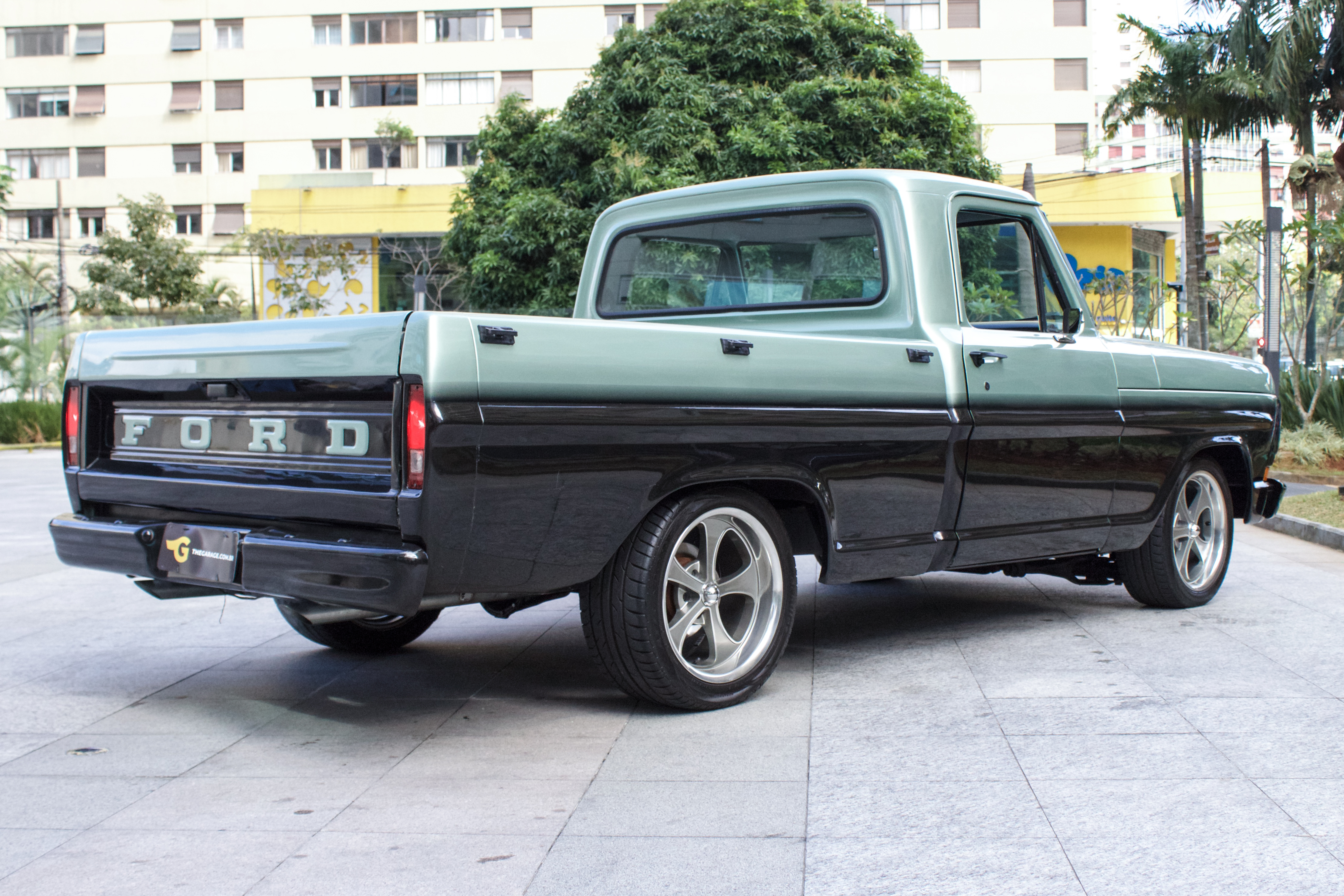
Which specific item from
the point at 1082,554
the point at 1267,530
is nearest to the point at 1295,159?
the point at 1267,530

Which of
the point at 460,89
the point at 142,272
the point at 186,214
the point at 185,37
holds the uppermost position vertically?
the point at 185,37

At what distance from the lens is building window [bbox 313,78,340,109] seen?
5097 centimetres

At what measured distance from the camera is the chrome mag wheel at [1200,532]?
6379 millimetres

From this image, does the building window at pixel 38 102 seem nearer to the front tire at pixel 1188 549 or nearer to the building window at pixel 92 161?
the building window at pixel 92 161

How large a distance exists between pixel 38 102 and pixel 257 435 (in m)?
58.8

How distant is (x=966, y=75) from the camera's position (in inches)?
1829

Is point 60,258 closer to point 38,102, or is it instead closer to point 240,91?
point 240,91

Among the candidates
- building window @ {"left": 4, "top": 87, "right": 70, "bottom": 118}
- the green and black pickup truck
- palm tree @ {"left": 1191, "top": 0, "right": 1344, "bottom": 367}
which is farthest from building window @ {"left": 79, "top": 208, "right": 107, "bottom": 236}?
the green and black pickup truck

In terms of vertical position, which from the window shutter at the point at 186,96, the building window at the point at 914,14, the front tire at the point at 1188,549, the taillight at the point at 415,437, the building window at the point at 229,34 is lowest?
the front tire at the point at 1188,549

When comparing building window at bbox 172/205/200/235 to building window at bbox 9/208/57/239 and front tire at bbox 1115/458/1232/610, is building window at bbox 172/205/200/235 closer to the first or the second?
building window at bbox 9/208/57/239

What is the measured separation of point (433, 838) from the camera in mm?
3229

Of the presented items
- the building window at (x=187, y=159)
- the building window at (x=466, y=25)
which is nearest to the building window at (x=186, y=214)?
the building window at (x=187, y=159)

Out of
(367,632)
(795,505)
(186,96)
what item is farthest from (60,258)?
(795,505)

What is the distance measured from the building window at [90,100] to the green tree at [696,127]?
35720mm
